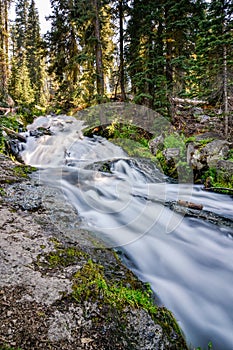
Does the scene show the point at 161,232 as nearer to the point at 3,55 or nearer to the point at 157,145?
the point at 157,145

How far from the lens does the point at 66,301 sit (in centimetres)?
208

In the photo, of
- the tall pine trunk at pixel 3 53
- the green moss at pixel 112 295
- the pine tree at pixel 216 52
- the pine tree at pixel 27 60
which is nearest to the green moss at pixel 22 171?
the green moss at pixel 112 295

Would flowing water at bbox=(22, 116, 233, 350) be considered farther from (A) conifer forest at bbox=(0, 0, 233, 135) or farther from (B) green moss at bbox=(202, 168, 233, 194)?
(A) conifer forest at bbox=(0, 0, 233, 135)

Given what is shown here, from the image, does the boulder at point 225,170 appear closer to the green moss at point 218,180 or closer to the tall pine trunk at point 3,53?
the green moss at point 218,180

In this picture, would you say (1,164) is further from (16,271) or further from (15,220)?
(16,271)

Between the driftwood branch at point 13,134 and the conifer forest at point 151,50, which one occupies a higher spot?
the conifer forest at point 151,50

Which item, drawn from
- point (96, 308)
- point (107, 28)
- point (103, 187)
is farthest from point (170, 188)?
point (107, 28)

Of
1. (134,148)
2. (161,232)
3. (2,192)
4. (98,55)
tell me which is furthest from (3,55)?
(161,232)

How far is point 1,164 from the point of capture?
19.4ft

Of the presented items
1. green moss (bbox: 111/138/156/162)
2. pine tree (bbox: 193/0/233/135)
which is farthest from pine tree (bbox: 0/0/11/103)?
pine tree (bbox: 193/0/233/135)

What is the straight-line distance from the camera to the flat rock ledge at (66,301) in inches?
71.0

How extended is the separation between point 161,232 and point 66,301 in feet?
9.47

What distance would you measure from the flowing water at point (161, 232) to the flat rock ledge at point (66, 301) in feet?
1.83

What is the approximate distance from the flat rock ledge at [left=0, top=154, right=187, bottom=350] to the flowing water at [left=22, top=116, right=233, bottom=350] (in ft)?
1.83
